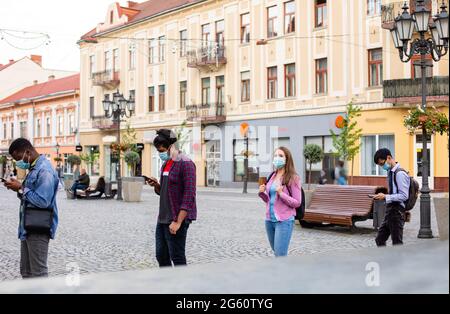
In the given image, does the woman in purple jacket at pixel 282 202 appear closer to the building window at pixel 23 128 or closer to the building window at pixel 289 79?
the building window at pixel 289 79

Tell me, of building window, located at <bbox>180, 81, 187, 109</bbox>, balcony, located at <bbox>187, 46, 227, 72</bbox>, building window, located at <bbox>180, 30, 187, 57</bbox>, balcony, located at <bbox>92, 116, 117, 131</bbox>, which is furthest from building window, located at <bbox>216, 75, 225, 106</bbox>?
balcony, located at <bbox>92, 116, 117, 131</bbox>

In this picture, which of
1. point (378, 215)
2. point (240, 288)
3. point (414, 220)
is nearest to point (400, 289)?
point (240, 288)

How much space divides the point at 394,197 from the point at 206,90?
29161 millimetres

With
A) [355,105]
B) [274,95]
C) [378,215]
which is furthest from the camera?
[274,95]

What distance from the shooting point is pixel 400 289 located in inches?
48.9

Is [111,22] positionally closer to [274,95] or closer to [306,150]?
[274,95]

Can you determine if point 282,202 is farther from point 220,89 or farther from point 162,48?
point 162,48

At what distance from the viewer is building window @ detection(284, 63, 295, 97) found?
101 feet

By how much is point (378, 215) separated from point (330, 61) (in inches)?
791

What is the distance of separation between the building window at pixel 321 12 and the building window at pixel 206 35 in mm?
7905

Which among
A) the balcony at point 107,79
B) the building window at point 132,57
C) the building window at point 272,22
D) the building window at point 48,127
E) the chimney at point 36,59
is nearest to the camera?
the building window at point 272,22

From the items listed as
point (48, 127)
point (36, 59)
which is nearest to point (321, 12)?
point (48, 127)

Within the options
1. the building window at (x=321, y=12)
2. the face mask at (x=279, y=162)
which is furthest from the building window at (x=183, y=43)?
the face mask at (x=279, y=162)

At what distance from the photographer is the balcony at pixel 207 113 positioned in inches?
1345
